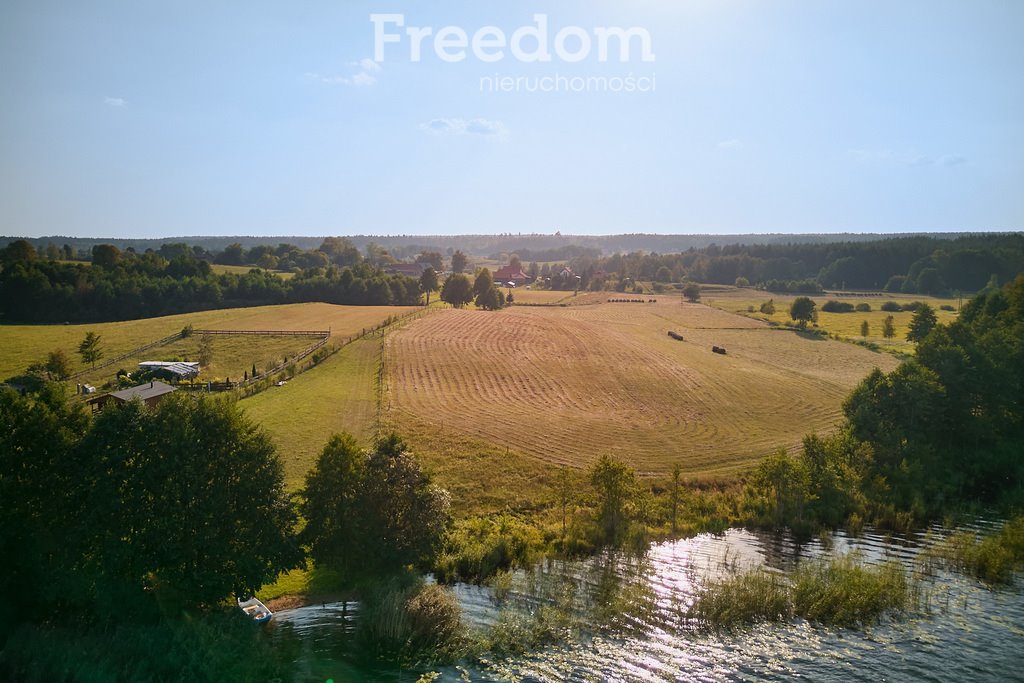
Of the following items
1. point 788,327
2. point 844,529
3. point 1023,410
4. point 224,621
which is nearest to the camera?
point 224,621

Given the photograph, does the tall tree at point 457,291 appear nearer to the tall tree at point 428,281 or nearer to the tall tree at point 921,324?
the tall tree at point 428,281

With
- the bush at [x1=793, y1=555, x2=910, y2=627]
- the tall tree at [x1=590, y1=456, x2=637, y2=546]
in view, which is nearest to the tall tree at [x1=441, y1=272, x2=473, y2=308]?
the tall tree at [x1=590, y1=456, x2=637, y2=546]

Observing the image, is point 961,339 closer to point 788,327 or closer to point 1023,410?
point 1023,410

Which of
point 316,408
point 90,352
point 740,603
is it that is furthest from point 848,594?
point 90,352

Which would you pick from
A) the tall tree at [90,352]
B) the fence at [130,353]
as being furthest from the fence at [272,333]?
the tall tree at [90,352]

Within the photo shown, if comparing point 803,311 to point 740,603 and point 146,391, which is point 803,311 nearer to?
point 740,603

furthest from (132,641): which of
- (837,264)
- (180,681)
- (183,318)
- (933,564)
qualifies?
(837,264)
